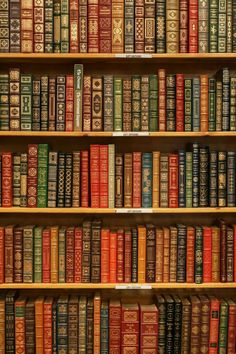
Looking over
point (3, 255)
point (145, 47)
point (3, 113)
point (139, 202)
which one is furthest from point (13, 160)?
point (145, 47)

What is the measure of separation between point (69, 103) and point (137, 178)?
426 millimetres

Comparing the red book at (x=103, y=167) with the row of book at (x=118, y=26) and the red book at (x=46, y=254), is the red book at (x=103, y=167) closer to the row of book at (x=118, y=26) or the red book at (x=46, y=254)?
the red book at (x=46, y=254)

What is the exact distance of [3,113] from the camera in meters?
1.58

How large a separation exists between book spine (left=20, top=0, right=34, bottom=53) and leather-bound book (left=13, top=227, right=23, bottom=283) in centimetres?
77

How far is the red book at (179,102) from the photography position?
157 cm

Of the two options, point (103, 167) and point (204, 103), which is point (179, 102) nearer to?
point (204, 103)

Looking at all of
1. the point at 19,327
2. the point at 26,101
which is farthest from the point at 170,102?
the point at 19,327

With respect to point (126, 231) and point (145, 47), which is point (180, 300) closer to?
point (126, 231)

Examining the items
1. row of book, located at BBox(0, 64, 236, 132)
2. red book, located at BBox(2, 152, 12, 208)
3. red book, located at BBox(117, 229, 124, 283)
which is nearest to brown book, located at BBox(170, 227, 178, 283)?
red book, located at BBox(117, 229, 124, 283)

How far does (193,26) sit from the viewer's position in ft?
5.11

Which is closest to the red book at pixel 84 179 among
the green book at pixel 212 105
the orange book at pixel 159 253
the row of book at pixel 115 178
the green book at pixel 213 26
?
the row of book at pixel 115 178

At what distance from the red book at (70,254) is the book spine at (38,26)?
2.55ft

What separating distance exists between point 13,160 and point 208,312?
1054 mm

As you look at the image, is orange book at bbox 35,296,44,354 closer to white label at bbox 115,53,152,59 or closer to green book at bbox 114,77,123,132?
green book at bbox 114,77,123,132
